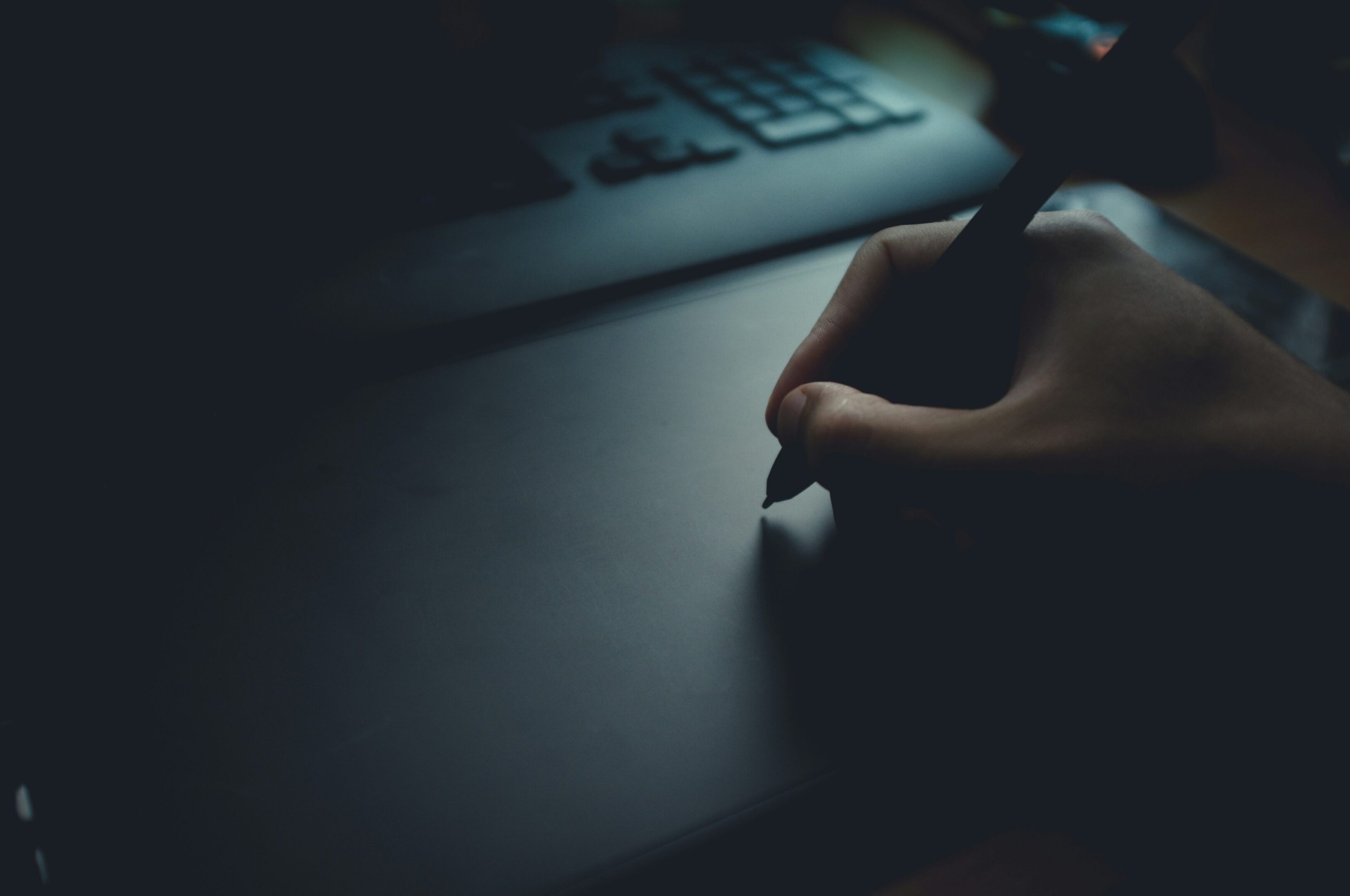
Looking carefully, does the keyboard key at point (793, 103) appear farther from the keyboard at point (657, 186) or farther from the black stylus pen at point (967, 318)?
the black stylus pen at point (967, 318)

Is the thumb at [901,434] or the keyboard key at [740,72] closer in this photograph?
the thumb at [901,434]

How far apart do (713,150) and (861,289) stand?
0.20 m

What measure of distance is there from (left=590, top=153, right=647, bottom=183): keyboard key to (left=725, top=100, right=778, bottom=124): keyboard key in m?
0.08

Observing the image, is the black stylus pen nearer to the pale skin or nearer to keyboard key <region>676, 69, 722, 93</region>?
the pale skin

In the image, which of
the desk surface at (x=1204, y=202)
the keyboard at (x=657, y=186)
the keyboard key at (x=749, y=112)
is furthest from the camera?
the keyboard key at (x=749, y=112)

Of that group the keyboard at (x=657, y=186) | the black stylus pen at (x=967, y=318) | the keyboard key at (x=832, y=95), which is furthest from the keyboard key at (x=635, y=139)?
the black stylus pen at (x=967, y=318)

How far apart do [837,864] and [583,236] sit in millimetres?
295

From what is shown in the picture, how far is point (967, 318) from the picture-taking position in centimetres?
28

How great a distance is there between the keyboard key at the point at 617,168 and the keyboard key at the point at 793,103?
11cm

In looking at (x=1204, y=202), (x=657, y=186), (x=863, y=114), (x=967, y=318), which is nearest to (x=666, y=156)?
(x=657, y=186)

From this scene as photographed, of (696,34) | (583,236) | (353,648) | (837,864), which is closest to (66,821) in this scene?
(353,648)

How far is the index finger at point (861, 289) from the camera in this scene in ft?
1.00

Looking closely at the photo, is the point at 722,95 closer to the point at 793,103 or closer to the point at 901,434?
the point at 793,103

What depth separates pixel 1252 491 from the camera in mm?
253
